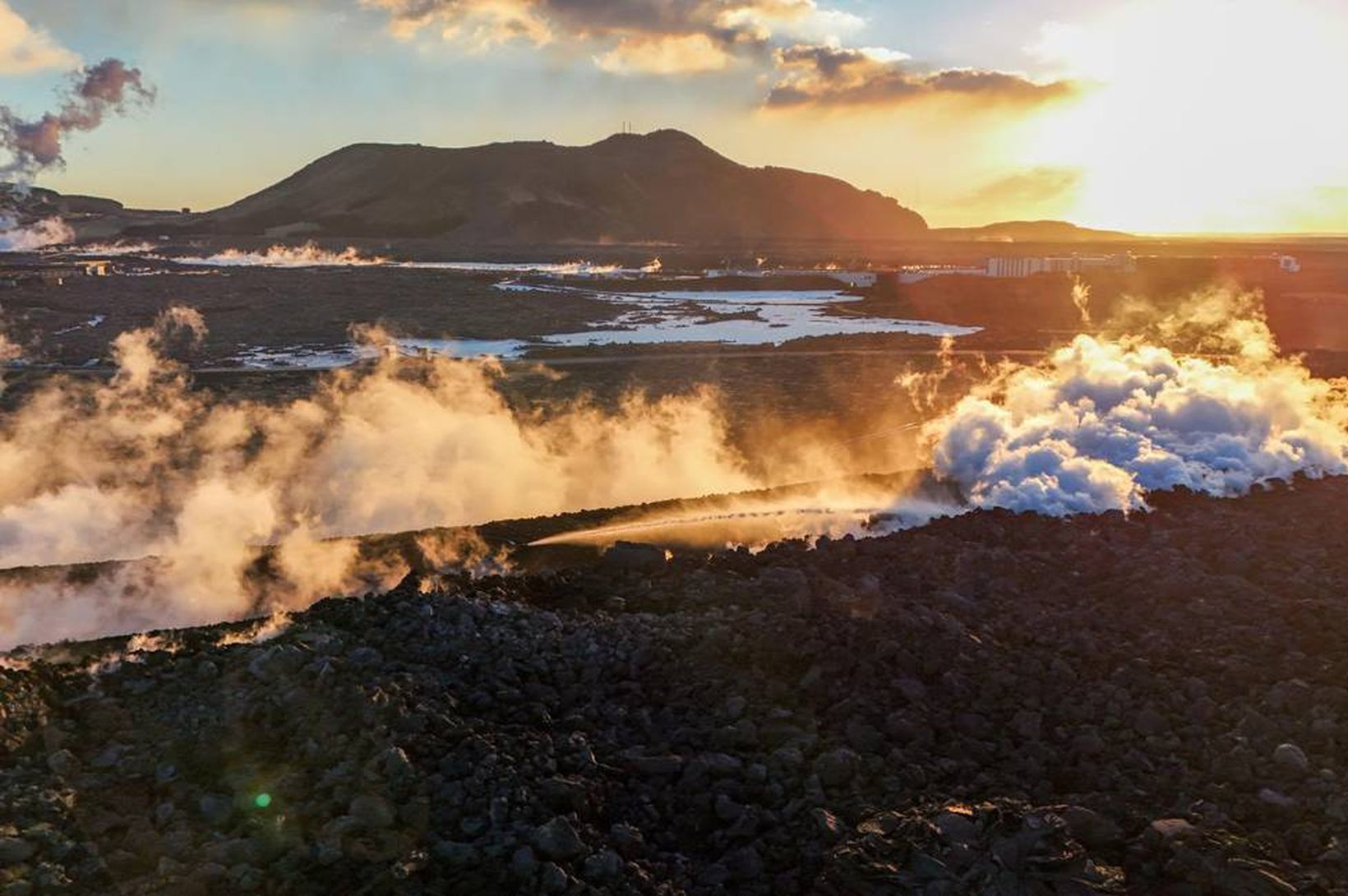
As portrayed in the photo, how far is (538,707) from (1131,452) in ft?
46.5

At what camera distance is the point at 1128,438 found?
2006cm

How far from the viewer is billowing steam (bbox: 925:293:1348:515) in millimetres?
18281

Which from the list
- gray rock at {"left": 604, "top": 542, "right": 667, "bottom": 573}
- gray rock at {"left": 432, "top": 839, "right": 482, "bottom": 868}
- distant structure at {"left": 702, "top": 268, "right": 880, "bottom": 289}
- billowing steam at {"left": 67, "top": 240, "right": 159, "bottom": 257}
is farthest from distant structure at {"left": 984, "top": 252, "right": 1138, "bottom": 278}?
billowing steam at {"left": 67, "top": 240, "right": 159, "bottom": 257}

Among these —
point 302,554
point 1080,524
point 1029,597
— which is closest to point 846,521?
point 1080,524

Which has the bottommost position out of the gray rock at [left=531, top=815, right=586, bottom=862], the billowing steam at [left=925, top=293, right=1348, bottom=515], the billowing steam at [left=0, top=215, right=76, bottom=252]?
the gray rock at [left=531, top=815, right=586, bottom=862]

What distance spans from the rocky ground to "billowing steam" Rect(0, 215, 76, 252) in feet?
376

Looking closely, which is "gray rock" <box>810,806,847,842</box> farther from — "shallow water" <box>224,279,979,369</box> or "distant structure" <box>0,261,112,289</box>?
"distant structure" <box>0,261,112,289</box>

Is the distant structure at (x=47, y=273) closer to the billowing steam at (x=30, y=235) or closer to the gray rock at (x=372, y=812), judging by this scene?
the billowing steam at (x=30, y=235)

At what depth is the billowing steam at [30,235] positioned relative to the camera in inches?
4337

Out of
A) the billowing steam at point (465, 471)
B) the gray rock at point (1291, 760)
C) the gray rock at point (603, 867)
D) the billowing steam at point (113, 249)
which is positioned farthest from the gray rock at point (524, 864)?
the billowing steam at point (113, 249)

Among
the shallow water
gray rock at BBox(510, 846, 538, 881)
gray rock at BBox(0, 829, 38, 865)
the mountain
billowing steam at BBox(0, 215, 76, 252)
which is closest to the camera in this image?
gray rock at BBox(0, 829, 38, 865)

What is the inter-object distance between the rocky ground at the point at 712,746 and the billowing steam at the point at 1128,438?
16.1 feet

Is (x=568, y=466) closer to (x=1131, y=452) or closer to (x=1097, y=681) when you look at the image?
(x=1131, y=452)

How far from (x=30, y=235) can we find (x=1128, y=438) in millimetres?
129383
